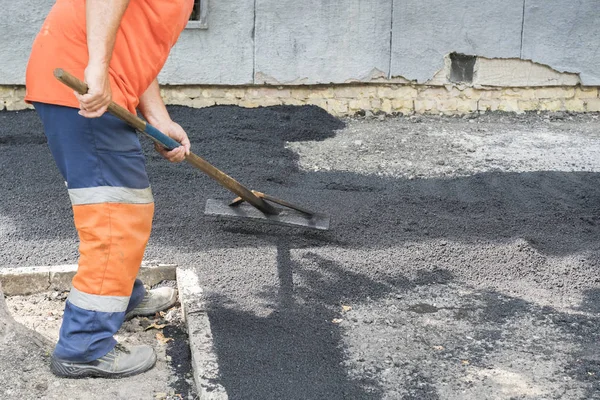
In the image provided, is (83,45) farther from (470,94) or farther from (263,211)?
(470,94)

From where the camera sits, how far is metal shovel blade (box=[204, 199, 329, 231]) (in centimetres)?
467

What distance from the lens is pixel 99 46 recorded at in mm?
2859

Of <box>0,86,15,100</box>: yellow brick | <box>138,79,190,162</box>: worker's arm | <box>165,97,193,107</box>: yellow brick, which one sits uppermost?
<box>138,79,190,162</box>: worker's arm

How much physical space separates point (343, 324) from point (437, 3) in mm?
5116

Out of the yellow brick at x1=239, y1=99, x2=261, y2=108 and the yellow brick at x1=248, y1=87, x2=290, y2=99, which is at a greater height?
the yellow brick at x1=248, y1=87, x2=290, y2=99

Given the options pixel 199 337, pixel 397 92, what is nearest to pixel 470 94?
pixel 397 92

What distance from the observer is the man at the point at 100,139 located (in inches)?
116

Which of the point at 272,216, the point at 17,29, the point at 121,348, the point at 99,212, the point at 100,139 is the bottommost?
the point at 121,348

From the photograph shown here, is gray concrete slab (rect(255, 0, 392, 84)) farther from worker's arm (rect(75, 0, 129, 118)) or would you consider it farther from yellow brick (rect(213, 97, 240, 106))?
worker's arm (rect(75, 0, 129, 118))

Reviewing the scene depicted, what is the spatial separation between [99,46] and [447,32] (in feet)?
19.1

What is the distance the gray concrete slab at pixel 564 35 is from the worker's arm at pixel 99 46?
20.2 feet

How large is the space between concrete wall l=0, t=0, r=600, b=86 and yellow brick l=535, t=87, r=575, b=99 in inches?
9.8

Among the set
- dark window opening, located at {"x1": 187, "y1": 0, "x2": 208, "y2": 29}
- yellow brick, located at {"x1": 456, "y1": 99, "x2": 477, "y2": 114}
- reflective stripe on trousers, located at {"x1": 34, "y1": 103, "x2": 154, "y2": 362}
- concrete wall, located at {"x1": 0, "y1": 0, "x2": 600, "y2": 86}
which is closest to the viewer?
reflective stripe on trousers, located at {"x1": 34, "y1": 103, "x2": 154, "y2": 362}

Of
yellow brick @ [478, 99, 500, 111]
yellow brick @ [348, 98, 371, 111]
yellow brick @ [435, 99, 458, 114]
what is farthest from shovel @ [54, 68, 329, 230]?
yellow brick @ [478, 99, 500, 111]
